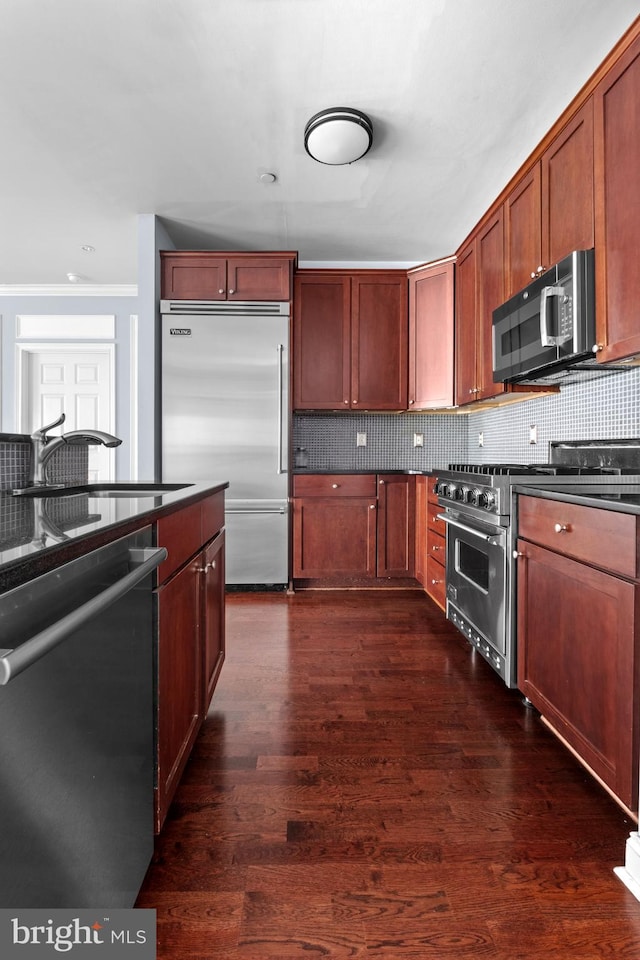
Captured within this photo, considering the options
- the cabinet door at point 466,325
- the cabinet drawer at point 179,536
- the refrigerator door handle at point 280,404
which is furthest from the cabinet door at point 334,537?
the cabinet drawer at point 179,536

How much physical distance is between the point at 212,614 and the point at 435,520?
6.36 feet

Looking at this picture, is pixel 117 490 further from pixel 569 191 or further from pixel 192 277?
pixel 192 277

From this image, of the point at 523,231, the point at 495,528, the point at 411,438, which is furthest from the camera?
the point at 411,438

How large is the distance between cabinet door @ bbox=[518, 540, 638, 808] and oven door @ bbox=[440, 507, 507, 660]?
0.48 feet

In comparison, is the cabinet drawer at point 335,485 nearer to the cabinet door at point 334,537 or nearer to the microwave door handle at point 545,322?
the cabinet door at point 334,537

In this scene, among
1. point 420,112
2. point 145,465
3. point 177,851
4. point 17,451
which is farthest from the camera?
point 145,465

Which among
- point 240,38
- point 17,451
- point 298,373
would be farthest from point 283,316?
point 17,451

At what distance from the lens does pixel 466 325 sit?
134 inches

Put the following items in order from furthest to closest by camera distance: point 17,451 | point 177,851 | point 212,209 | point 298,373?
point 298,373 < point 212,209 < point 17,451 < point 177,851

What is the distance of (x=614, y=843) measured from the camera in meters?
1.26

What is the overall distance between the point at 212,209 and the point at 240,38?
1383 millimetres

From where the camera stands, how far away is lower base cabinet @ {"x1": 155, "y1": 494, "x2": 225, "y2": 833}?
1.14 meters

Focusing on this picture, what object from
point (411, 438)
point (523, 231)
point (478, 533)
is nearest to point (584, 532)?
point (478, 533)

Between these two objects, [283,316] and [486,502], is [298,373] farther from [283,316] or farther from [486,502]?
[486,502]
